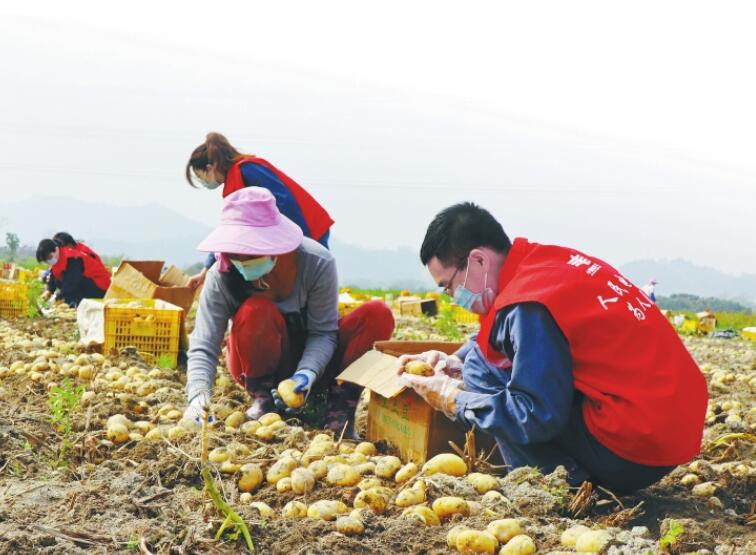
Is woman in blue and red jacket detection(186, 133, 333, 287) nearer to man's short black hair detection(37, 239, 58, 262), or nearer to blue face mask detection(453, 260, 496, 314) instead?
blue face mask detection(453, 260, 496, 314)

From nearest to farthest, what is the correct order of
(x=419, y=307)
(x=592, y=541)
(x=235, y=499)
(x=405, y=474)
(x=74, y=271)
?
(x=592, y=541) < (x=235, y=499) < (x=405, y=474) < (x=74, y=271) < (x=419, y=307)

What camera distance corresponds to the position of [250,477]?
295cm

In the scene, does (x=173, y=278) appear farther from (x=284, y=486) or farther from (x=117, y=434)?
(x=284, y=486)

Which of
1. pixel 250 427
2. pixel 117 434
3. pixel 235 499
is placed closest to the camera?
pixel 235 499

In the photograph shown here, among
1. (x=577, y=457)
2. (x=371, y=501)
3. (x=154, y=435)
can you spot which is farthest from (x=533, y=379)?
(x=154, y=435)

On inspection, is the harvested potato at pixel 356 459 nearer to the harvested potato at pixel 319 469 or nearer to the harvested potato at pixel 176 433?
the harvested potato at pixel 319 469

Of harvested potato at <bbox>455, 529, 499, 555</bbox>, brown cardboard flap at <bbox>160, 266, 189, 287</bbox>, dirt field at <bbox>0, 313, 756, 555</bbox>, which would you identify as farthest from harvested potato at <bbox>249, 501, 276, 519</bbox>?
brown cardboard flap at <bbox>160, 266, 189, 287</bbox>

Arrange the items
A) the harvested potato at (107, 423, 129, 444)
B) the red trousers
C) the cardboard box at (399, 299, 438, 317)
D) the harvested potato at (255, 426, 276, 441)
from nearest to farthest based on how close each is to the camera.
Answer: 1. the harvested potato at (107, 423, 129, 444)
2. the harvested potato at (255, 426, 276, 441)
3. the red trousers
4. the cardboard box at (399, 299, 438, 317)

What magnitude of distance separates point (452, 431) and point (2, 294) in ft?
22.5

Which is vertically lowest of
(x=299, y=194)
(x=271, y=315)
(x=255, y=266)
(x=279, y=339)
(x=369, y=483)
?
(x=369, y=483)

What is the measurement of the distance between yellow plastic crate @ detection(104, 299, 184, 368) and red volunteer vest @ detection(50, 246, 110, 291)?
11.9 feet

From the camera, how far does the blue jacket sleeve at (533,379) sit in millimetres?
2568

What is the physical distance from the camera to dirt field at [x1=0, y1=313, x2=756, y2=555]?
7.16ft

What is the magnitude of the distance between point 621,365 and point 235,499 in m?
1.29
